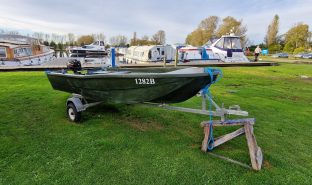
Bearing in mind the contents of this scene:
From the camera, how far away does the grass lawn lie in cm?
310

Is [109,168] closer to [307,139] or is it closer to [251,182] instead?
[251,182]

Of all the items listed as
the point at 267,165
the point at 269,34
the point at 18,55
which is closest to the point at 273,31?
the point at 269,34

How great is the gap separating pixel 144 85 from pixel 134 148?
42.9 inches

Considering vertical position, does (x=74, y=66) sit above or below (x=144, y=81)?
above

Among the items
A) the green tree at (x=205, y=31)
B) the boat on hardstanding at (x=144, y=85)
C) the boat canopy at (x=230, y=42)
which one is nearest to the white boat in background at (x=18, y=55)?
the boat canopy at (x=230, y=42)

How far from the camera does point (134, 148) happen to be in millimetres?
3848

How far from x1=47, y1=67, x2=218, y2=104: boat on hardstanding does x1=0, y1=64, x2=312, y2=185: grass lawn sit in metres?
0.71

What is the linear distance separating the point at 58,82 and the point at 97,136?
2151 mm

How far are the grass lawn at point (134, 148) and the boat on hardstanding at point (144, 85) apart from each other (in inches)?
27.8

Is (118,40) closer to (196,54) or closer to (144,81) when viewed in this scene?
(196,54)

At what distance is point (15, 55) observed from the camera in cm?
2291

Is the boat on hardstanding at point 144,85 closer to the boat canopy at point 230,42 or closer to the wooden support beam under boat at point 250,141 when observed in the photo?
the wooden support beam under boat at point 250,141

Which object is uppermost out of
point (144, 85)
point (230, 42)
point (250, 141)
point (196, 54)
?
point (230, 42)

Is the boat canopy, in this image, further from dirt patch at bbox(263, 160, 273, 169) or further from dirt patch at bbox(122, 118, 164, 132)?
dirt patch at bbox(263, 160, 273, 169)
